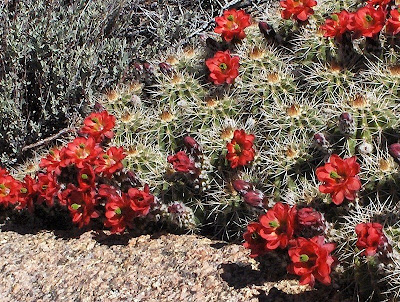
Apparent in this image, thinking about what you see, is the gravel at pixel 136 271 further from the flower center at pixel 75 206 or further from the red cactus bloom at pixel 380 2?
the red cactus bloom at pixel 380 2

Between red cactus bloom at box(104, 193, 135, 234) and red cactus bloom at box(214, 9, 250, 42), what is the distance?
3.96ft

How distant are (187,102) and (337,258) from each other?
1342 mm

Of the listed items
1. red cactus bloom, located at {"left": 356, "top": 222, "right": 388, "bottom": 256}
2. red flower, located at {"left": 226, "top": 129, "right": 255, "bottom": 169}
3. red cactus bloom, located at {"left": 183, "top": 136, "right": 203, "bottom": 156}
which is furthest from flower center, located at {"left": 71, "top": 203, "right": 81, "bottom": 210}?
red cactus bloom, located at {"left": 356, "top": 222, "right": 388, "bottom": 256}

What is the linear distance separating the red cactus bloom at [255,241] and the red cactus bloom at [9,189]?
1.57 m

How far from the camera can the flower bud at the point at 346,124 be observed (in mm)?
2578

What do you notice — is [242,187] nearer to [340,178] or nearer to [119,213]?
[340,178]

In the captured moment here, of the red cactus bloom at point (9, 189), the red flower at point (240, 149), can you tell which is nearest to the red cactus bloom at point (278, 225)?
the red flower at point (240, 149)

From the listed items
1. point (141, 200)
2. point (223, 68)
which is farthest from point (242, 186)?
point (223, 68)

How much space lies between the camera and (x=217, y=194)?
299cm

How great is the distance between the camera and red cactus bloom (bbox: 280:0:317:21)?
11.0 ft

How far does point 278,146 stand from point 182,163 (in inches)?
19.5

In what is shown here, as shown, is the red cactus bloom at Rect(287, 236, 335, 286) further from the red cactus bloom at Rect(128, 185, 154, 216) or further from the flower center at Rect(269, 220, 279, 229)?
the red cactus bloom at Rect(128, 185, 154, 216)

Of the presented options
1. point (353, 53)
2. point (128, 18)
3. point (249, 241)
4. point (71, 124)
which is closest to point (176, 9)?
point (128, 18)

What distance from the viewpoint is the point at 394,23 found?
9.86 ft
